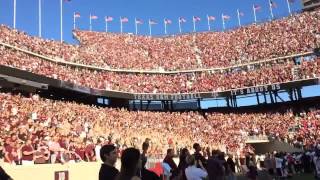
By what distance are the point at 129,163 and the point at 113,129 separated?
30.0 m

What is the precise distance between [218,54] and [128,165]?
53924mm

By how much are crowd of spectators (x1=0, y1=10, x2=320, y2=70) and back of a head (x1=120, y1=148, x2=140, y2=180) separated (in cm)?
4355

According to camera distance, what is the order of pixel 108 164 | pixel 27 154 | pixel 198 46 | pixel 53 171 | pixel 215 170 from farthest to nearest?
1. pixel 198 46
2. pixel 27 154
3. pixel 53 171
4. pixel 215 170
5. pixel 108 164

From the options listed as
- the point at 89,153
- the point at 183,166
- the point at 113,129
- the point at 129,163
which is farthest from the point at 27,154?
the point at 113,129

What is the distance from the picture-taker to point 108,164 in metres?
6.15

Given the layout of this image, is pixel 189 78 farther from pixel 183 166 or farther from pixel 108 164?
pixel 108 164

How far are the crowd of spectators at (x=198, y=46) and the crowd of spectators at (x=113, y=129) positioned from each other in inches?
370

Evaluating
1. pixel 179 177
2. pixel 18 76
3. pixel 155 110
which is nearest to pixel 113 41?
pixel 155 110

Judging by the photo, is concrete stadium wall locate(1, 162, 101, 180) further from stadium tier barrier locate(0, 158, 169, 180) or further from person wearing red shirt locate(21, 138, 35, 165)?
person wearing red shirt locate(21, 138, 35, 165)

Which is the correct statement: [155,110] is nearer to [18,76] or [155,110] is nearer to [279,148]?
[279,148]

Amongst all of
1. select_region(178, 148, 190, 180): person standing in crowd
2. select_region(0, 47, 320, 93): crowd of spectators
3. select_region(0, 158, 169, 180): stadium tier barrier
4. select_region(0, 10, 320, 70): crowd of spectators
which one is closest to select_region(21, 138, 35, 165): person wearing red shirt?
select_region(0, 158, 169, 180): stadium tier barrier

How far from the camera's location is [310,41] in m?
52.6

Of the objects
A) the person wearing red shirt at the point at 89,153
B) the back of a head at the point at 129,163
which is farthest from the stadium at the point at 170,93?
the back of a head at the point at 129,163

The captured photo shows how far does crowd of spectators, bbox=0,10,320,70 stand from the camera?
52.5 metres
